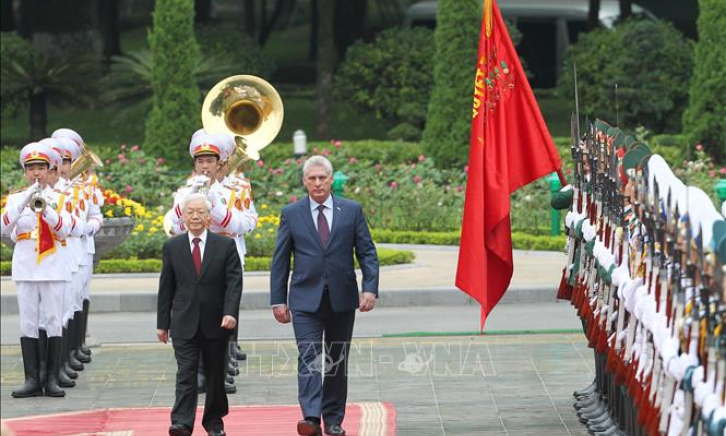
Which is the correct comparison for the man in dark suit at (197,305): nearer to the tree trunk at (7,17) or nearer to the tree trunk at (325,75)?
the tree trunk at (325,75)

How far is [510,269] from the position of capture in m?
11.1

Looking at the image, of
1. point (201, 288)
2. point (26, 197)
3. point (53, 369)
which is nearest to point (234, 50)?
point (53, 369)

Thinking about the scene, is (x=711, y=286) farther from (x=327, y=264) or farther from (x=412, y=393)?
(x=412, y=393)

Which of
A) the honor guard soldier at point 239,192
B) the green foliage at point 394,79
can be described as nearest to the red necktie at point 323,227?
the honor guard soldier at point 239,192

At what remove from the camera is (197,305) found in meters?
10.6

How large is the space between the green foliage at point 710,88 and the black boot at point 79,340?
13.4 metres

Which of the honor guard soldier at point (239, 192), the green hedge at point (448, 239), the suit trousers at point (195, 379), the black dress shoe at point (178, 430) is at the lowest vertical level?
the green hedge at point (448, 239)

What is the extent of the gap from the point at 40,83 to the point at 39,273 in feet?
63.8

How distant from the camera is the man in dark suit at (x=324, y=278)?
35.1 ft

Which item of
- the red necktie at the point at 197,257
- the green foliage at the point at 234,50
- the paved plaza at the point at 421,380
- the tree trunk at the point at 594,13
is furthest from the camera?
the tree trunk at the point at 594,13

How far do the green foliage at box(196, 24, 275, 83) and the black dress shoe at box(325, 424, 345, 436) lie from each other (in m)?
21.8

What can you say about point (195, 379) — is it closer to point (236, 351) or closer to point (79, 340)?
point (236, 351)

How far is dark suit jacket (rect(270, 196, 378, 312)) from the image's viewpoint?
10.7 m

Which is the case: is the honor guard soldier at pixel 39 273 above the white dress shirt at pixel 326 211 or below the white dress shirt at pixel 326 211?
below
